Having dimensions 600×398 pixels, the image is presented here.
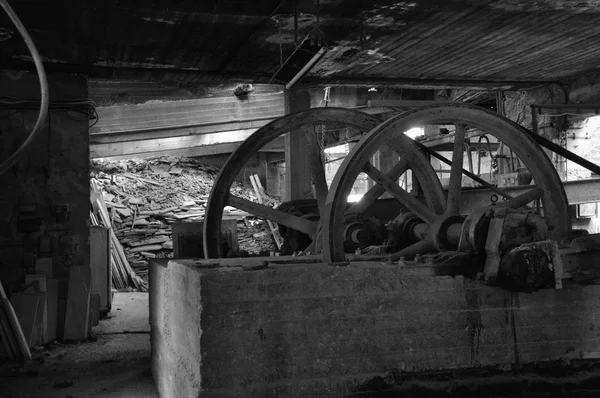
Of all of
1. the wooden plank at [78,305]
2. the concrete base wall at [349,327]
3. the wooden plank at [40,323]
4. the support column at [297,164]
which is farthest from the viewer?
the support column at [297,164]

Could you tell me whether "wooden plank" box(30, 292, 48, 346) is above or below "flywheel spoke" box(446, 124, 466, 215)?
below

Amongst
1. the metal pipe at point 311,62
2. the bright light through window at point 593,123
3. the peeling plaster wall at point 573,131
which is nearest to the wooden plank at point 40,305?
the metal pipe at point 311,62

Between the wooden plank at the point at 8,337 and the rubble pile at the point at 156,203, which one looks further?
the rubble pile at the point at 156,203

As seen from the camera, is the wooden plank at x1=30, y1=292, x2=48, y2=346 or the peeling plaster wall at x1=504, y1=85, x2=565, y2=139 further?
the peeling plaster wall at x1=504, y1=85, x2=565, y2=139

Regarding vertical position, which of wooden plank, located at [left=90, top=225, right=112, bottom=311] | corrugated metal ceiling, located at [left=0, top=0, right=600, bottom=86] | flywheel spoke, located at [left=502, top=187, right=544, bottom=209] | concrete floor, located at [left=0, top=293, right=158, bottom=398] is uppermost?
corrugated metal ceiling, located at [left=0, top=0, right=600, bottom=86]

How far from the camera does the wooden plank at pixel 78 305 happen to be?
7672 mm

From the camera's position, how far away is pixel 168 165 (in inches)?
711

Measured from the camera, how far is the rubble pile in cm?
1492

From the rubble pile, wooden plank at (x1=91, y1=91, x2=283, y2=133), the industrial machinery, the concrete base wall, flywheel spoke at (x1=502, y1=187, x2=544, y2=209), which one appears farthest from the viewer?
the rubble pile

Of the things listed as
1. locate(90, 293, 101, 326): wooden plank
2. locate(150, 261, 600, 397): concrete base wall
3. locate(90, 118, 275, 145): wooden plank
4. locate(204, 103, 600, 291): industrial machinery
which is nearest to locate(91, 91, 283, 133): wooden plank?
locate(90, 118, 275, 145): wooden plank

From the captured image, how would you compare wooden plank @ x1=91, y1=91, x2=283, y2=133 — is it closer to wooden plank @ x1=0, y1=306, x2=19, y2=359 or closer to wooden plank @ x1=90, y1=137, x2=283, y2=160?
wooden plank @ x1=90, y1=137, x2=283, y2=160

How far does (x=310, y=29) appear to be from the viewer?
7191 mm

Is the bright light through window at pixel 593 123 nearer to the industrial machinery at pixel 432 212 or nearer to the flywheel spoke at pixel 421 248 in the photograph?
the industrial machinery at pixel 432 212

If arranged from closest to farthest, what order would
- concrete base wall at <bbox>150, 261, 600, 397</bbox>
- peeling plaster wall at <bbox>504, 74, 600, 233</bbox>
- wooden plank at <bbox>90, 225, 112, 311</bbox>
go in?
concrete base wall at <bbox>150, 261, 600, 397</bbox> → wooden plank at <bbox>90, 225, 112, 311</bbox> → peeling plaster wall at <bbox>504, 74, 600, 233</bbox>
